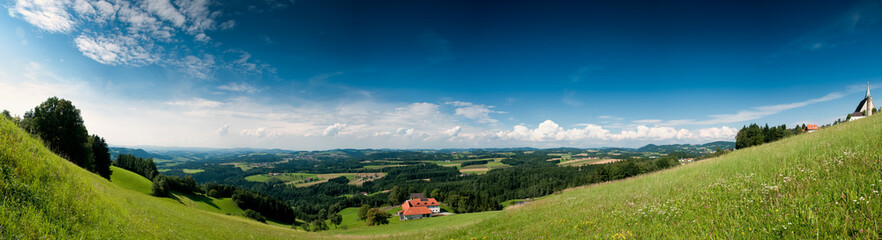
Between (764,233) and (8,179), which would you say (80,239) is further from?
(764,233)

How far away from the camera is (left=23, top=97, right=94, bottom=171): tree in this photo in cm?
3198

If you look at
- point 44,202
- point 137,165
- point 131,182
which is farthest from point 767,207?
point 137,165

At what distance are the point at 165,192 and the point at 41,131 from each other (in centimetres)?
1580

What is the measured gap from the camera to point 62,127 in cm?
3322

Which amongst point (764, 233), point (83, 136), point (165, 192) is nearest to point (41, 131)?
point (83, 136)

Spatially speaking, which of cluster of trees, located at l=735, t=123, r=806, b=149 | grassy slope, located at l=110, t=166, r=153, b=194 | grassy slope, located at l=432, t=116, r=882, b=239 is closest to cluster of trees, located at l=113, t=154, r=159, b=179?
grassy slope, located at l=110, t=166, r=153, b=194

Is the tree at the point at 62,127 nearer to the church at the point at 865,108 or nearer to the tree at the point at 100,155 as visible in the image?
the tree at the point at 100,155

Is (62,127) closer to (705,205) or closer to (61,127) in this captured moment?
(61,127)

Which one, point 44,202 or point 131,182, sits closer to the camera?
point 44,202

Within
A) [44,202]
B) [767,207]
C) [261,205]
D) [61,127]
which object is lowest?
[261,205]

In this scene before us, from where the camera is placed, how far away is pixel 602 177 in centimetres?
8769

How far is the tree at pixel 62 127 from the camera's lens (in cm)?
3198

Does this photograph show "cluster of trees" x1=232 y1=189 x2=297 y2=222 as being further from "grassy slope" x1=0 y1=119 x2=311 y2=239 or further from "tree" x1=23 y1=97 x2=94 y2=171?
"grassy slope" x1=0 y1=119 x2=311 y2=239

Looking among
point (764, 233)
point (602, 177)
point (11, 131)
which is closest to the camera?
point (764, 233)
